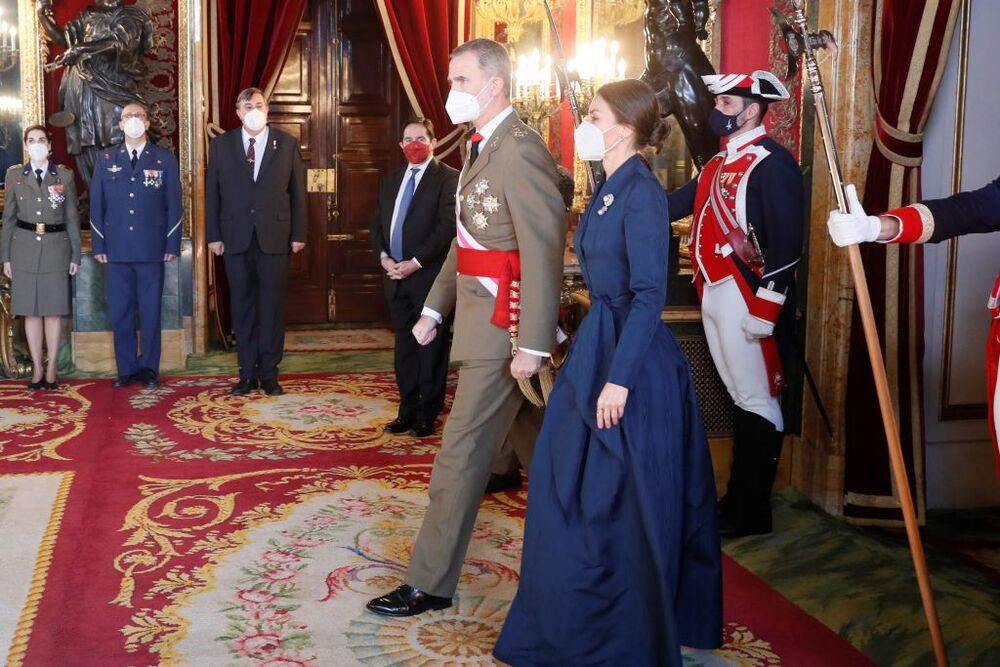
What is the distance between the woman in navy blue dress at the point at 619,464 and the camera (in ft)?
8.36

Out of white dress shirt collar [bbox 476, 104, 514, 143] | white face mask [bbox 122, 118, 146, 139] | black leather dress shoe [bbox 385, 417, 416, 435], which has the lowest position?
black leather dress shoe [bbox 385, 417, 416, 435]

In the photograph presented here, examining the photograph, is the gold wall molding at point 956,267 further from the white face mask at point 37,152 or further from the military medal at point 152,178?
the white face mask at point 37,152

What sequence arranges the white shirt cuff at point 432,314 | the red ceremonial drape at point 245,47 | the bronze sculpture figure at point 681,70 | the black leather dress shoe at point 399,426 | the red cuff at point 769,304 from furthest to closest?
the red ceremonial drape at point 245,47 < the black leather dress shoe at point 399,426 < the bronze sculpture figure at point 681,70 < the red cuff at point 769,304 < the white shirt cuff at point 432,314

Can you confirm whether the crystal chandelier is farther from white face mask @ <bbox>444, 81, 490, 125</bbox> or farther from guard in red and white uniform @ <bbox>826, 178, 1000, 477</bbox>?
guard in red and white uniform @ <bbox>826, 178, 1000, 477</bbox>

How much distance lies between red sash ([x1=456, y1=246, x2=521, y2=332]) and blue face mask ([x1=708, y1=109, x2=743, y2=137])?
3.98 ft

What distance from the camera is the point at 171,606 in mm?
3180

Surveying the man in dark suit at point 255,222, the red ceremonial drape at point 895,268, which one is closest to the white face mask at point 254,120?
the man in dark suit at point 255,222

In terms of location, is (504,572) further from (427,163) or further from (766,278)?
(427,163)

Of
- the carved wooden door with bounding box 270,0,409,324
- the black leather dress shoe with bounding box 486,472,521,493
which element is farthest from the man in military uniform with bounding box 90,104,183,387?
the black leather dress shoe with bounding box 486,472,521,493

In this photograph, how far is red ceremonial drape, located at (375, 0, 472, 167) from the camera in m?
7.62

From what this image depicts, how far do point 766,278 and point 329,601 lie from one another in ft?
5.75

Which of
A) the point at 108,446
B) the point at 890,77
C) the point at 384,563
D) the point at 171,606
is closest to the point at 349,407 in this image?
the point at 108,446

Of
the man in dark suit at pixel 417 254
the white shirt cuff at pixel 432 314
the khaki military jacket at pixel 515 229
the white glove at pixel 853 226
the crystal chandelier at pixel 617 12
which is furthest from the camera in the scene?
the crystal chandelier at pixel 617 12

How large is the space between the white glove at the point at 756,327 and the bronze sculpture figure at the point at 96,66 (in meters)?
4.62
